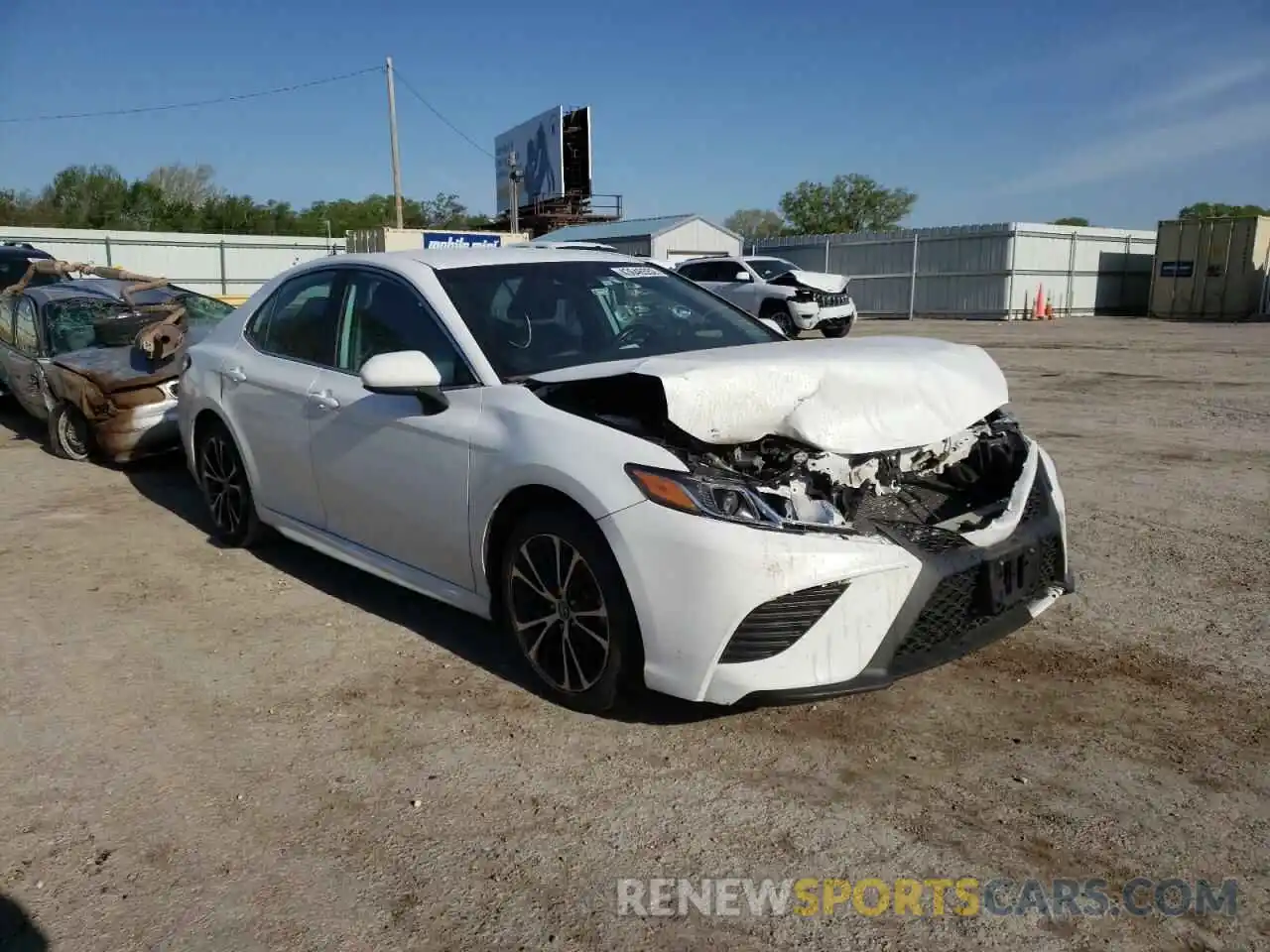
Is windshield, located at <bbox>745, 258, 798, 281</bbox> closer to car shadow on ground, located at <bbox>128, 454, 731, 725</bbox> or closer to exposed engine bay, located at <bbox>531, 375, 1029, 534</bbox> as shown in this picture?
car shadow on ground, located at <bbox>128, 454, 731, 725</bbox>

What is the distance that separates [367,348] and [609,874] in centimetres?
261

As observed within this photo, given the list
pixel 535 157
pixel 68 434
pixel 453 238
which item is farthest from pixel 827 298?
pixel 535 157

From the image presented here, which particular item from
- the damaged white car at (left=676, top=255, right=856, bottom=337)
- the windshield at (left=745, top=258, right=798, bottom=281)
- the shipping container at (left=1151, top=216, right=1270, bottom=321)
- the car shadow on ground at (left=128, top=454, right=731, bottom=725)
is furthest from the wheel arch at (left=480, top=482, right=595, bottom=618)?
the shipping container at (left=1151, top=216, right=1270, bottom=321)

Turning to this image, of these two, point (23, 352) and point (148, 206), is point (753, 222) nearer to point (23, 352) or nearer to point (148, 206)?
point (148, 206)

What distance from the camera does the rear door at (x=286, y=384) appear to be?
462 cm

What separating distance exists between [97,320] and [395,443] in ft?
19.2

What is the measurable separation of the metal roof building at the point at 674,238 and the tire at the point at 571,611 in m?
31.4

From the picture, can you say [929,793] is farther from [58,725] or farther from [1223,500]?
[1223,500]

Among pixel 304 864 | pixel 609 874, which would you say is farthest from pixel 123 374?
pixel 609 874

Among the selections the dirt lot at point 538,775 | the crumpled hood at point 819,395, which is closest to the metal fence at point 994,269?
the dirt lot at point 538,775

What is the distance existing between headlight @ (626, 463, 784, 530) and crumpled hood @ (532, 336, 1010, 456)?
0.26 metres

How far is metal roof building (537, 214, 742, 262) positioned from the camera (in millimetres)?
Answer: 35312

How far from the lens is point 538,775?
3.13 metres

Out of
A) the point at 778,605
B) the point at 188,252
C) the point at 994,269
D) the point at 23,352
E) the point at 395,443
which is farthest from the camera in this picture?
the point at 188,252
